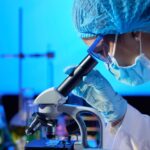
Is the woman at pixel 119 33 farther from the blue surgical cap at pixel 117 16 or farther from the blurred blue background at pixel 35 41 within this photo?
the blurred blue background at pixel 35 41

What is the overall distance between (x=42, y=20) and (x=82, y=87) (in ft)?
4.53

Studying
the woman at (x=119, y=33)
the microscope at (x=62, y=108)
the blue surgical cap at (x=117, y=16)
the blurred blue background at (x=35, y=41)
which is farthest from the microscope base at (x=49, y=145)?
the blurred blue background at (x=35, y=41)

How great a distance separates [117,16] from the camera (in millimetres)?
836

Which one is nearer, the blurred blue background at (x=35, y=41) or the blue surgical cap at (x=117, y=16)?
the blue surgical cap at (x=117, y=16)

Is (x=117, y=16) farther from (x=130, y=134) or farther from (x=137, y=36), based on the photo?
(x=130, y=134)

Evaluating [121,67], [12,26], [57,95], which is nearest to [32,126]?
[57,95]

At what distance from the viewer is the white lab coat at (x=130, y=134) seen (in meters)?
1.07

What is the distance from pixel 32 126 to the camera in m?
0.95

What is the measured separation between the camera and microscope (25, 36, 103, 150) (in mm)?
884

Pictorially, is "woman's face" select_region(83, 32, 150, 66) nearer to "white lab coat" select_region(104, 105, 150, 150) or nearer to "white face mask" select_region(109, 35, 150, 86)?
"white face mask" select_region(109, 35, 150, 86)

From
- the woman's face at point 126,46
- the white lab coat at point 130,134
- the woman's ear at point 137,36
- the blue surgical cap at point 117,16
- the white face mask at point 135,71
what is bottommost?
the white lab coat at point 130,134

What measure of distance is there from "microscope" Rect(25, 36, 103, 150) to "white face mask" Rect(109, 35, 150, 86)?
5cm

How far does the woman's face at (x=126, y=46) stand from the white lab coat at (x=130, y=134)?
0.28 meters

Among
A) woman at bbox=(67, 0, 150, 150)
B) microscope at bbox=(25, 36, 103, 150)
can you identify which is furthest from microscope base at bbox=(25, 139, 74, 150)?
woman at bbox=(67, 0, 150, 150)
